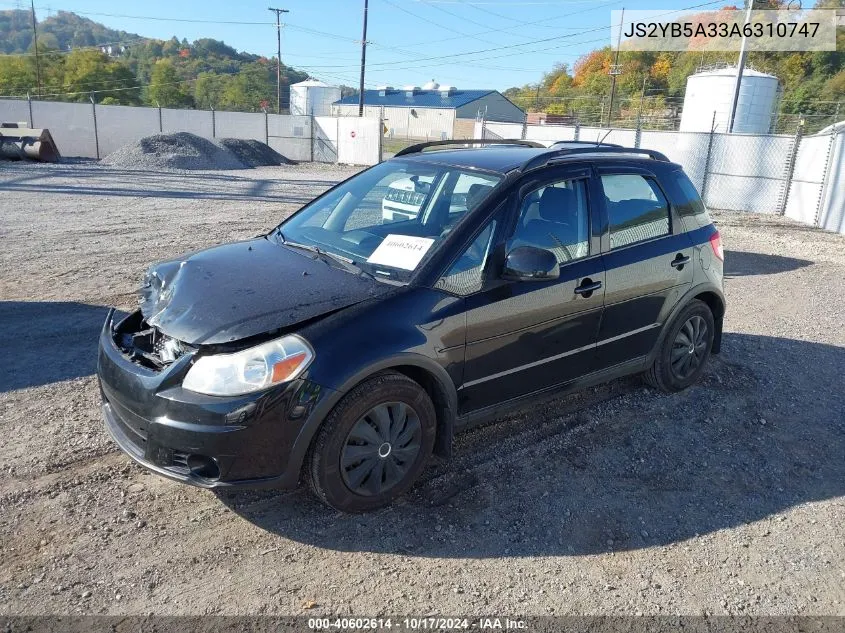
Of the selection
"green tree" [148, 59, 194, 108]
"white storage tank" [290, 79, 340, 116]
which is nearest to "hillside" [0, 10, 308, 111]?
"green tree" [148, 59, 194, 108]

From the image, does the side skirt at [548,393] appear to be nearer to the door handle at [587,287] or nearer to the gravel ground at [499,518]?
the gravel ground at [499,518]

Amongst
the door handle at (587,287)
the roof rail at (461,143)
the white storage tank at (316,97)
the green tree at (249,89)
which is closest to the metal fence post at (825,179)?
the roof rail at (461,143)

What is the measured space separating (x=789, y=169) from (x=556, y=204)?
15.3 m

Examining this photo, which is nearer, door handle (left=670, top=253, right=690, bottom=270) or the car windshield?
the car windshield

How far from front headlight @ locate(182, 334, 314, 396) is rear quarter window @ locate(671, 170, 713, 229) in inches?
130

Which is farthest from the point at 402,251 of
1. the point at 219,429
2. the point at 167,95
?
the point at 167,95

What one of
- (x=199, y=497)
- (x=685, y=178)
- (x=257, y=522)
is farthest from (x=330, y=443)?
(x=685, y=178)

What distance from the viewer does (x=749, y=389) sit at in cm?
531

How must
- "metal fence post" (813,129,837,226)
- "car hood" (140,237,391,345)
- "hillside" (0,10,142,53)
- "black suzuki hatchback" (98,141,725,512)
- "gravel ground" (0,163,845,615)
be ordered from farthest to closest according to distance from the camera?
"hillside" (0,10,142,53) → "metal fence post" (813,129,837,226) → "car hood" (140,237,391,345) → "black suzuki hatchback" (98,141,725,512) → "gravel ground" (0,163,845,615)

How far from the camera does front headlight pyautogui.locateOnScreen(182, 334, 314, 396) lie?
116 inches

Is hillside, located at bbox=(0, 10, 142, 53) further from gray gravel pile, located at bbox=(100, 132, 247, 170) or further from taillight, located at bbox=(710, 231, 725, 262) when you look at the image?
taillight, located at bbox=(710, 231, 725, 262)

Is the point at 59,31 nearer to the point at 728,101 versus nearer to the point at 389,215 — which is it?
the point at 728,101

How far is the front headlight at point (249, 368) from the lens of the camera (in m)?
2.95

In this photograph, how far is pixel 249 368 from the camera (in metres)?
2.98
